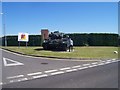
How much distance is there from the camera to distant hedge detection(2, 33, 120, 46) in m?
45.7

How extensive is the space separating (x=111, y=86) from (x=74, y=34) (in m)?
36.4

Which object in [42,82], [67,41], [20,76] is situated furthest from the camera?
[67,41]

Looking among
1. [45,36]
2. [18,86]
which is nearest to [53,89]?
[18,86]

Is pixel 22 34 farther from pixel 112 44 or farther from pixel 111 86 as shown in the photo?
pixel 111 86

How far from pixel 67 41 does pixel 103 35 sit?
18.6m

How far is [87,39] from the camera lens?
46531 millimetres

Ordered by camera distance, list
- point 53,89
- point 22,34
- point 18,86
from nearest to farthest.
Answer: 1. point 53,89
2. point 18,86
3. point 22,34

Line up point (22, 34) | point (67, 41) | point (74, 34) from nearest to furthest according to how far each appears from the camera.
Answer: point (67, 41) < point (22, 34) < point (74, 34)

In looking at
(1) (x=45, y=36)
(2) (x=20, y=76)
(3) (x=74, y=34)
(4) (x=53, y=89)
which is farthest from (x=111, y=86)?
(3) (x=74, y=34)

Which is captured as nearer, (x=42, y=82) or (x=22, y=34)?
(x=42, y=82)

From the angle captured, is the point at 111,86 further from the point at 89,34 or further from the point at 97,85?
the point at 89,34

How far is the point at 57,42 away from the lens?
3039 cm

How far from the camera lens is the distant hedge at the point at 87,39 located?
45.7 m

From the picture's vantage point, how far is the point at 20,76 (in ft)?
41.2
